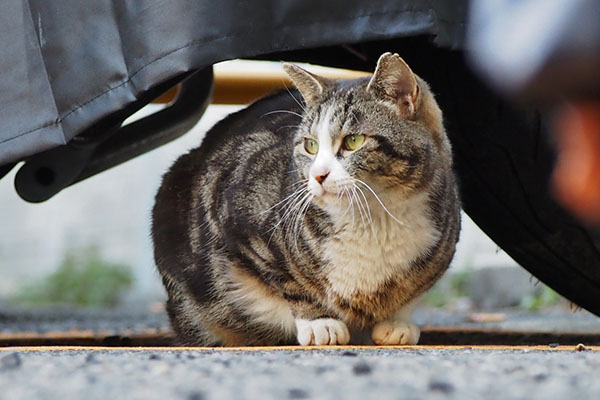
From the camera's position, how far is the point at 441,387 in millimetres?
1095

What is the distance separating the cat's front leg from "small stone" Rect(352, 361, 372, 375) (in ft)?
2.84

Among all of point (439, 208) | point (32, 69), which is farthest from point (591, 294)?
point (32, 69)

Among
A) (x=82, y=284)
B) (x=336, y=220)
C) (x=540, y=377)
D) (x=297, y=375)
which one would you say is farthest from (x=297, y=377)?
(x=82, y=284)

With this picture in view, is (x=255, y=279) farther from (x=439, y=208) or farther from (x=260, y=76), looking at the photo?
(x=260, y=76)

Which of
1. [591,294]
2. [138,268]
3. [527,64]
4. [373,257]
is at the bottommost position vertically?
[138,268]

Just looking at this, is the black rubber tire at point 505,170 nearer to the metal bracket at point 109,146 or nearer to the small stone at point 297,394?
the metal bracket at point 109,146

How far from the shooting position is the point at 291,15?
1.79 m

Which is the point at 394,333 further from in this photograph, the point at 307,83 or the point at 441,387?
the point at 441,387

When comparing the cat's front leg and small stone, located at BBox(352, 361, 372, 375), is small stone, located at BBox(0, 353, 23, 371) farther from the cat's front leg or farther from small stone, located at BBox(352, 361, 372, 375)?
the cat's front leg

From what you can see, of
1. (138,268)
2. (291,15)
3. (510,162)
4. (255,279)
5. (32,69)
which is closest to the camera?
(291,15)

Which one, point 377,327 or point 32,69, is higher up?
point 32,69

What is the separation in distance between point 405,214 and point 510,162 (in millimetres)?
463

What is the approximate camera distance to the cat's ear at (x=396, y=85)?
202cm

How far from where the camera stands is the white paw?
2.04 metres
